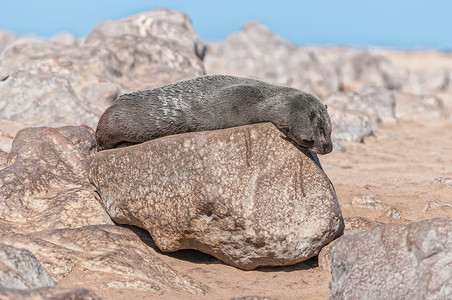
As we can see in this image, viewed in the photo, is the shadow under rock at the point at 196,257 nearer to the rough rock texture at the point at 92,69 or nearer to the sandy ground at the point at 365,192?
the sandy ground at the point at 365,192

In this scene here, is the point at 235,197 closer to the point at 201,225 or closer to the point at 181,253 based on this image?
the point at 201,225

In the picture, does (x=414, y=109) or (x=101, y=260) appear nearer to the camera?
(x=101, y=260)

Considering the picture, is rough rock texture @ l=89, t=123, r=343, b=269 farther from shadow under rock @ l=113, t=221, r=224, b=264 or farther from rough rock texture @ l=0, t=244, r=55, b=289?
rough rock texture @ l=0, t=244, r=55, b=289

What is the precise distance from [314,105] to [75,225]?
2.48 meters

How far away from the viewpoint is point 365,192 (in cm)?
783

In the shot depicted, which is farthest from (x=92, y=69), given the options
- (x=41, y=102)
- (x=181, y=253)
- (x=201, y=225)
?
(x=201, y=225)

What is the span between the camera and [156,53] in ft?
42.4

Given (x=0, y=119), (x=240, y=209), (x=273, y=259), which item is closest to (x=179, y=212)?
(x=240, y=209)

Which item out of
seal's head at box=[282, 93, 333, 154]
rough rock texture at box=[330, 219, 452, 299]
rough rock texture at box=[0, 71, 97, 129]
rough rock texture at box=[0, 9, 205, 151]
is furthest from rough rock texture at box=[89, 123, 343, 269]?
rough rock texture at box=[0, 71, 97, 129]

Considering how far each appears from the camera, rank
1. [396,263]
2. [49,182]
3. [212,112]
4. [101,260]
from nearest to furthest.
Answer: [396,263]
[101,260]
[212,112]
[49,182]

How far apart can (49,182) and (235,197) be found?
2057mm

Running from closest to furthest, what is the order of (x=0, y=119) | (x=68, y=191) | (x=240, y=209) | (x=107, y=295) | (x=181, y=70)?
(x=107, y=295) → (x=240, y=209) → (x=68, y=191) → (x=0, y=119) → (x=181, y=70)

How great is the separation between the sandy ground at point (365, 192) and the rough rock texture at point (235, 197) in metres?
0.17

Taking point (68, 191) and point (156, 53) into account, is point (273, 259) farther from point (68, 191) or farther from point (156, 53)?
point (156, 53)
